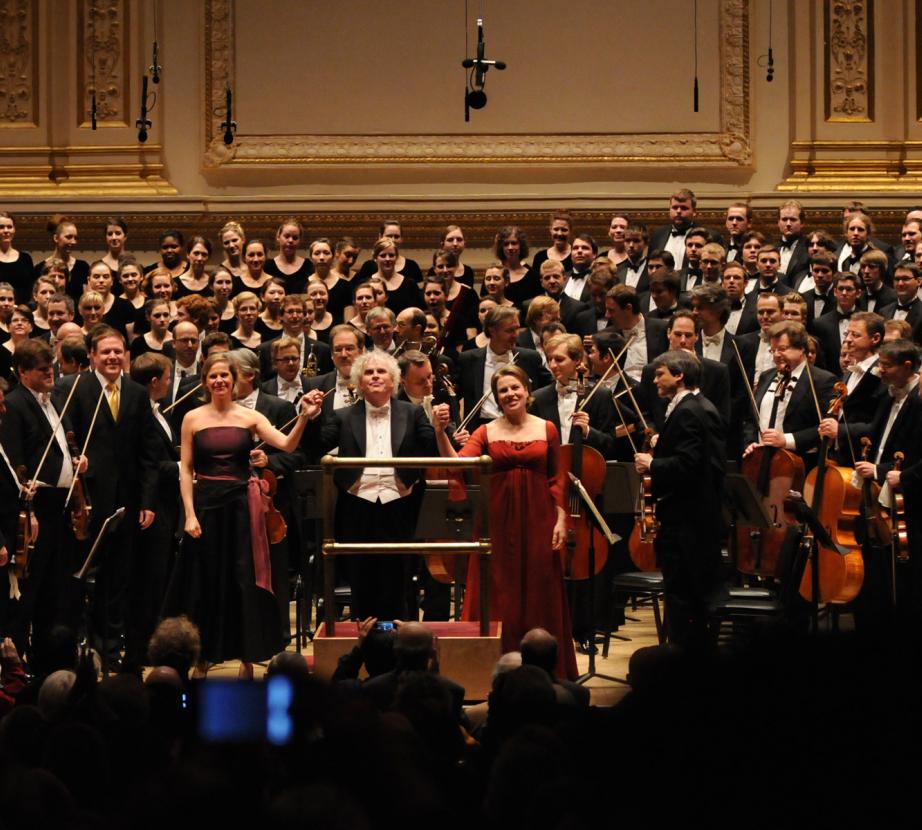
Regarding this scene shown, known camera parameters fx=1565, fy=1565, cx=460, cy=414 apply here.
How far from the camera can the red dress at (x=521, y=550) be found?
219 inches

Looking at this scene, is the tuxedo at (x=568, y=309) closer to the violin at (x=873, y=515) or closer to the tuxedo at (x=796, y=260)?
the tuxedo at (x=796, y=260)

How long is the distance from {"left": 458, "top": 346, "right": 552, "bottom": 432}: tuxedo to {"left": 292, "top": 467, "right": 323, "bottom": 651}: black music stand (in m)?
0.98

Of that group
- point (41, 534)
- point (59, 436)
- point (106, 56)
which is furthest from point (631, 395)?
point (106, 56)

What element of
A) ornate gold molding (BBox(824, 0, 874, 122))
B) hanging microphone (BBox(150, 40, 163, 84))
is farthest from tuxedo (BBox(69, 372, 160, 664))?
ornate gold molding (BBox(824, 0, 874, 122))

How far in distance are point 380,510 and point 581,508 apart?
84 cm

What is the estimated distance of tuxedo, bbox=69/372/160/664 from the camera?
620 centimetres

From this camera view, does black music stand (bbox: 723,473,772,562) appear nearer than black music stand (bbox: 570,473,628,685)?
Yes

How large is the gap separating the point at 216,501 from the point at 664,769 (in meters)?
4.10

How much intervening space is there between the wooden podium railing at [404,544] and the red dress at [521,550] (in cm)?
42

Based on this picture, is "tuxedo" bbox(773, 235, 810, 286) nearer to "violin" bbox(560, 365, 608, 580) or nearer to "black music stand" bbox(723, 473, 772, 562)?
"violin" bbox(560, 365, 608, 580)

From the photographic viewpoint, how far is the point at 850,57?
36.2ft

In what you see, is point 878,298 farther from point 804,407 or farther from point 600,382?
point 600,382

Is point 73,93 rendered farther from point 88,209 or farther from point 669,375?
point 669,375

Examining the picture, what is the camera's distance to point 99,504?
6.22 m
